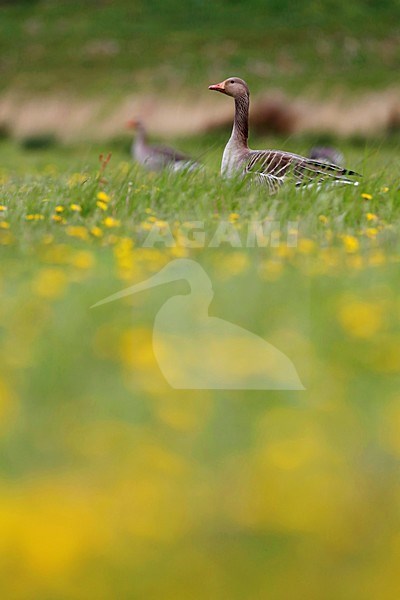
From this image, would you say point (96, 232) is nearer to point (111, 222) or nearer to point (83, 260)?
point (111, 222)

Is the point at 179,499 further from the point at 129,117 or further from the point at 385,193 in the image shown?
the point at 129,117

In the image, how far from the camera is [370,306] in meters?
4.68

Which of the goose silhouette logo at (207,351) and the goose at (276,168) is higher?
the goose at (276,168)

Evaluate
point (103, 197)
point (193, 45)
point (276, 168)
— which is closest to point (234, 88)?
point (276, 168)

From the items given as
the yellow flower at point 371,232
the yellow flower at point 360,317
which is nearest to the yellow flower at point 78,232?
the yellow flower at point 371,232

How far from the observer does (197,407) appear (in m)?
3.40

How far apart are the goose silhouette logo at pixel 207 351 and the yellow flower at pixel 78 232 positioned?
1903 millimetres

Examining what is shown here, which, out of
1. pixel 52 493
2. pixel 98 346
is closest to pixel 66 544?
pixel 52 493

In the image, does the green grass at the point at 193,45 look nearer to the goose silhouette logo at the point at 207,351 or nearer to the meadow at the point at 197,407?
the meadow at the point at 197,407

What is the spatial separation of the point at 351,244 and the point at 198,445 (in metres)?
3.53

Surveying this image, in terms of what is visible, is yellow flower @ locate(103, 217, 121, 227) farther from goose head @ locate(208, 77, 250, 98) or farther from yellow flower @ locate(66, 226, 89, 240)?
goose head @ locate(208, 77, 250, 98)

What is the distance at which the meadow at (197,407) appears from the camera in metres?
2.48

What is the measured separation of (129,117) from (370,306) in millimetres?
21877

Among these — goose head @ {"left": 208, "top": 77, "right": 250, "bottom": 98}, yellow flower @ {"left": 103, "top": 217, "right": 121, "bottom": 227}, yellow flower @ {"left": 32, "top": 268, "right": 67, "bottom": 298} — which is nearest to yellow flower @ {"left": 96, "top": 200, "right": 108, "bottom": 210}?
yellow flower @ {"left": 103, "top": 217, "right": 121, "bottom": 227}
